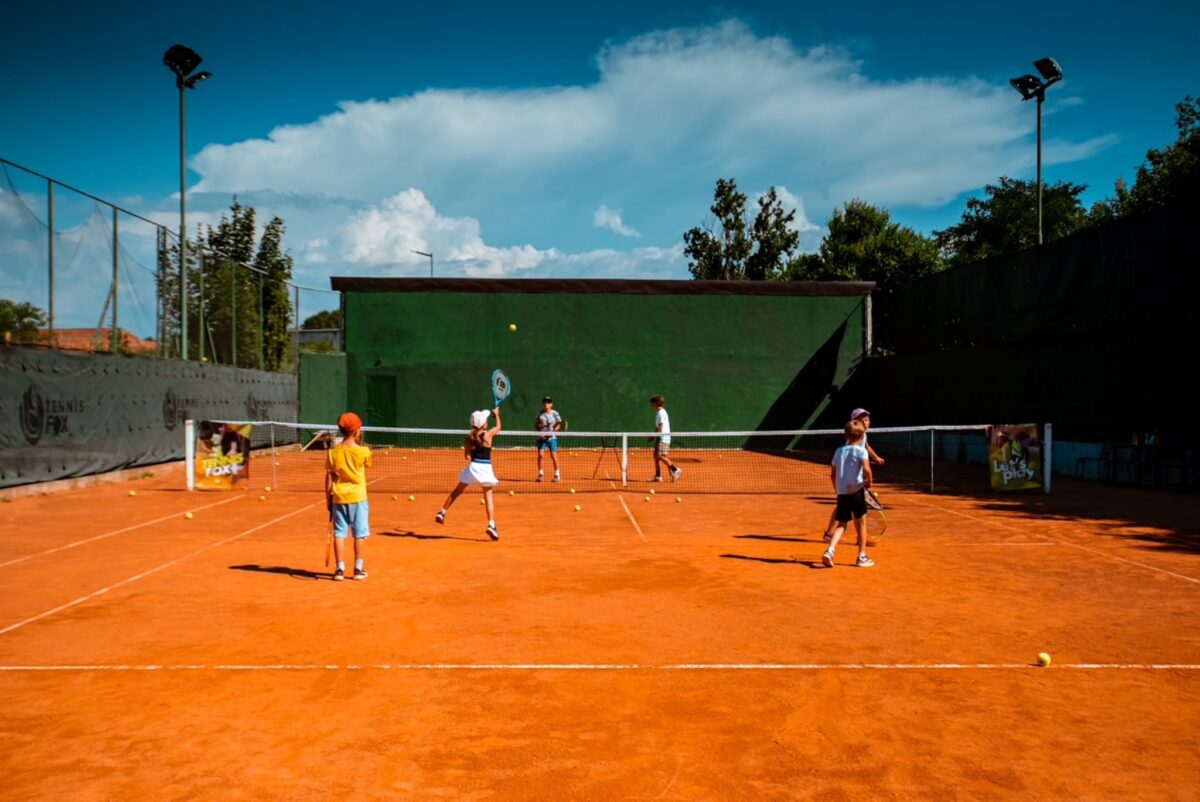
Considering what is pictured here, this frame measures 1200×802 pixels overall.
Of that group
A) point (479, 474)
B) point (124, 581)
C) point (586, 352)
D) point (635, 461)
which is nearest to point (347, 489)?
point (124, 581)

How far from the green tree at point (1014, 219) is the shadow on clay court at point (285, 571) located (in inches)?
2313

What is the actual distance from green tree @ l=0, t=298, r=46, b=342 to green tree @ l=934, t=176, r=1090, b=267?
56981 millimetres

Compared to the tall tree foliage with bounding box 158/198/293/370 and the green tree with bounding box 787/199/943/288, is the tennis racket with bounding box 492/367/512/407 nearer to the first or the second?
the tall tree foliage with bounding box 158/198/293/370

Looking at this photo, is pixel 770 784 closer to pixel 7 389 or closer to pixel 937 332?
pixel 7 389

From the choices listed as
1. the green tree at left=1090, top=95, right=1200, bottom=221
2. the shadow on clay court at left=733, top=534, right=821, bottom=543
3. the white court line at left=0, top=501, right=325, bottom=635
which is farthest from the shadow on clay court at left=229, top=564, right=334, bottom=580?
the green tree at left=1090, top=95, right=1200, bottom=221

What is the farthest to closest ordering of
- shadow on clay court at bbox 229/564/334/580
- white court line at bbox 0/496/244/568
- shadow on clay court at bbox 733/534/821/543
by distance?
shadow on clay court at bbox 733/534/821/543 < white court line at bbox 0/496/244/568 < shadow on clay court at bbox 229/564/334/580

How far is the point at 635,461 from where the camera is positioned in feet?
78.6

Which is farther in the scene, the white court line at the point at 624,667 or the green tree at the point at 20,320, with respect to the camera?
the green tree at the point at 20,320

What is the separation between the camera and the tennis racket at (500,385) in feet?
94.7

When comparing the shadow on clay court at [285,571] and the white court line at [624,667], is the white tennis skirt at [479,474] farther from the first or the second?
the white court line at [624,667]

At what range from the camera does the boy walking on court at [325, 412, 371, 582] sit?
837cm

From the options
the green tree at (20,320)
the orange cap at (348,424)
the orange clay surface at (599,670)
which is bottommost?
the orange clay surface at (599,670)

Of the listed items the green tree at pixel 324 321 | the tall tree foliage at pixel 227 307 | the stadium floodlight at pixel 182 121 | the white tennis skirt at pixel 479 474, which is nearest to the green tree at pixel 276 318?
the tall tree foliage at pixel 227 307

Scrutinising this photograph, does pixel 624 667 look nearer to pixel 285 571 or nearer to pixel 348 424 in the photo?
pixel 348 424
